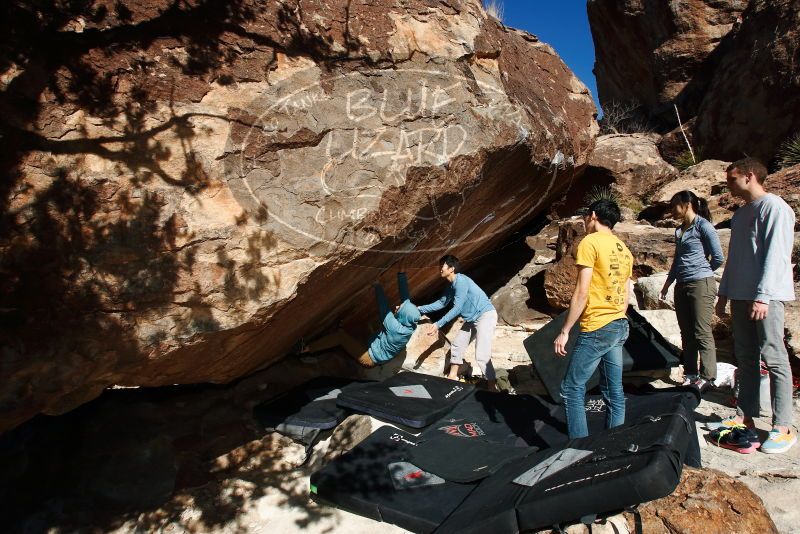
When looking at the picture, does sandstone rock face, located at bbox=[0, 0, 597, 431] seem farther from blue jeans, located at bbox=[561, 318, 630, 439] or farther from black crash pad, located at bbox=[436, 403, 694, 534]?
black crash pad, located at bbox=[436, 403, 694, 534]

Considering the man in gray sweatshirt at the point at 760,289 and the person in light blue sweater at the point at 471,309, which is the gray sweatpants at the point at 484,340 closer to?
the person in light blue sweater at the point at 471,309

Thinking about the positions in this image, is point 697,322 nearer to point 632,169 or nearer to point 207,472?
point 207,472

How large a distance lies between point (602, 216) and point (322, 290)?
178 centimetres

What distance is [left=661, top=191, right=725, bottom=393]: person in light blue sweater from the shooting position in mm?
3760

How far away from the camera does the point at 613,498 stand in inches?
84.8

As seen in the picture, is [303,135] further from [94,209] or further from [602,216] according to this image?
[602,216]

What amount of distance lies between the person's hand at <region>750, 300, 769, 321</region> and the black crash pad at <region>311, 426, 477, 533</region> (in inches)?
70.5

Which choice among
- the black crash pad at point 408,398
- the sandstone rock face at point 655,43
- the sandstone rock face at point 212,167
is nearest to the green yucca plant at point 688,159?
the sandstone rock face at point 655,43

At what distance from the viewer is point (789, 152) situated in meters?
8.77

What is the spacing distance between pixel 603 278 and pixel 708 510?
1150mm

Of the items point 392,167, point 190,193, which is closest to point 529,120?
point 392,167

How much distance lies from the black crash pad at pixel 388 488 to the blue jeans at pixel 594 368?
695 mm

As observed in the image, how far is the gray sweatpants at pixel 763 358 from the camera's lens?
9.48 feet

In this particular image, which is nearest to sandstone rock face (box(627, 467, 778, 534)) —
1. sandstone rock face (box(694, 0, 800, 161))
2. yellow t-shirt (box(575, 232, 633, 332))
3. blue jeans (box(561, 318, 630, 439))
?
blue jeans (box(561, 318, 630, 439))
